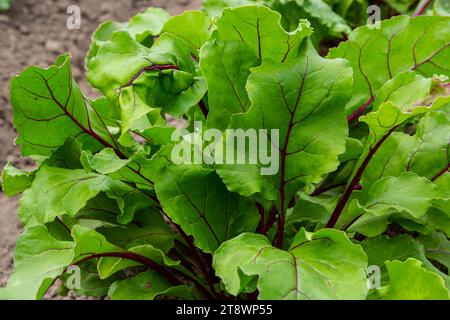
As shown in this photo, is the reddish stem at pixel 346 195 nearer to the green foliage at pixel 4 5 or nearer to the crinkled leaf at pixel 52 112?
the crinkled leaf at pixel 52 112

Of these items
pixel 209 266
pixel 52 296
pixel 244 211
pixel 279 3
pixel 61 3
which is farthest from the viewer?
pixel 61 3

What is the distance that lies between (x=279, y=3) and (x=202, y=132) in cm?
98

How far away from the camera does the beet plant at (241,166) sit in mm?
1277

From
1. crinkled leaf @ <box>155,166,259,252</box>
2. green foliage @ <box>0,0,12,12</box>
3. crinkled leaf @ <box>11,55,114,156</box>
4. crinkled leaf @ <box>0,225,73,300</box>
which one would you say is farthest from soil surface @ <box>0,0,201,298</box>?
crinkled leaf @ <box>155,166,259,252</box>

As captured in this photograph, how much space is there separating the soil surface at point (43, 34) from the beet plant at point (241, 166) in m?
1.01

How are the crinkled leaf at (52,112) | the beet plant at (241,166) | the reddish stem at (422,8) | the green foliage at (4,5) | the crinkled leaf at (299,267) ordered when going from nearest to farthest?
1. the crinkled leaf at (299,267)
2. the beet plant at (241,166)
3. the crinkled leaf at (52,112)
4. the reddish stem at (422,8)
5. the green foliage at (4,5)

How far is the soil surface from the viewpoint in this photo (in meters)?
2.63

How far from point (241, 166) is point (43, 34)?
2.04 meters

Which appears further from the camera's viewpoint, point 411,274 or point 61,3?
point 61,3

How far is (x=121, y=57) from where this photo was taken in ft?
4.88

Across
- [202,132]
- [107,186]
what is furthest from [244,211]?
[107,186]

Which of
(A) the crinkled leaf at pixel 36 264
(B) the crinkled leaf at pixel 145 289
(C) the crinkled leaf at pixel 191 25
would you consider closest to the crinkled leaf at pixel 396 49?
(C) the crinkled leaf at pixel 191 25
